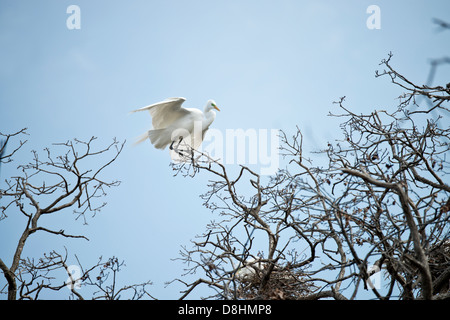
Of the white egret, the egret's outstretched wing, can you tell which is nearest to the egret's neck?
the white egret

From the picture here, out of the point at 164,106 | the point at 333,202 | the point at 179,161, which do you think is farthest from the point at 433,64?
the point at 164,106

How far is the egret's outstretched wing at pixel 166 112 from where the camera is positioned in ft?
23.4

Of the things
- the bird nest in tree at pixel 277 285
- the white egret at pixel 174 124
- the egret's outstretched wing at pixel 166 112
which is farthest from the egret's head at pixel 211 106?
the bird nest in tree at pixel 277 285

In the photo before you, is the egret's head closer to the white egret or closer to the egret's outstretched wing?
the white egret

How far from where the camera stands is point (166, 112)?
741 centimetres

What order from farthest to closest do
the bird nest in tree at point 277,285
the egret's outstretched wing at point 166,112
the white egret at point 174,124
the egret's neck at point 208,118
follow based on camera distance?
the egret's neck at point 208,118 < the white egret at point 174,124 < the egret's outstretched wing at point 166,112 < the bird nest in tree at point 277,285

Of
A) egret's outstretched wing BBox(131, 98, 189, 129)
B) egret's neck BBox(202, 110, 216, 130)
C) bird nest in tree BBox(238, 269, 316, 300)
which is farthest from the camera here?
egret's neck BBox(202, 110, 216, 130)

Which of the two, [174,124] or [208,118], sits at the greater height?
[208,118]

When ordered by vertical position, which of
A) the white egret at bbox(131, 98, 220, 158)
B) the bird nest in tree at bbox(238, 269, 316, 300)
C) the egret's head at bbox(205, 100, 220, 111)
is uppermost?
the egret's head at bbox(205, 100, 220, 111)

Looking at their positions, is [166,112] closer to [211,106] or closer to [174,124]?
[174,124]

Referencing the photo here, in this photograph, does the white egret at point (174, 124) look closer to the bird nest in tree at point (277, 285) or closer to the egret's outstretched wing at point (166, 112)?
the egret's outstretched wing at point (166, 112)

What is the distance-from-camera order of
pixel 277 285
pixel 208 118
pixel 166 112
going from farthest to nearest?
pixel 208 118
pixel 166 112
pixel 277 285

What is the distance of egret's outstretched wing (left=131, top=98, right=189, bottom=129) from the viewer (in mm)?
7132

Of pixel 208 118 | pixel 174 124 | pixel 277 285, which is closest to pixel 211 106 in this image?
pixel 208 118
